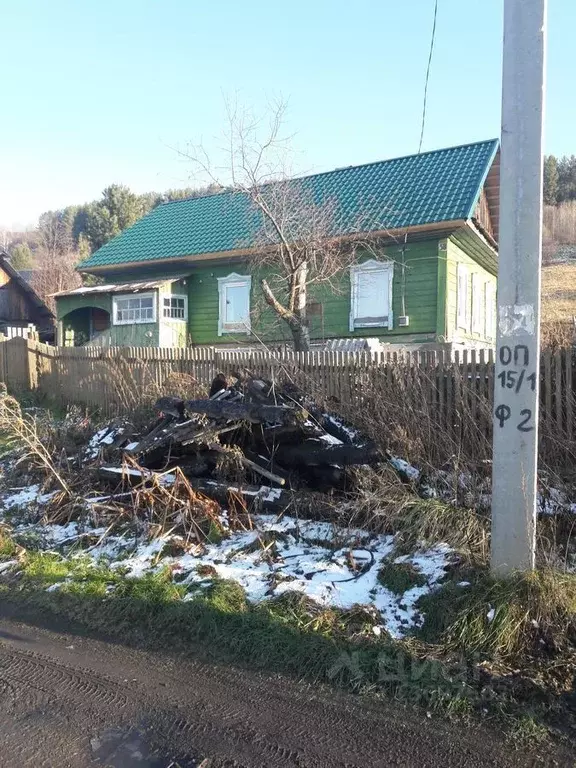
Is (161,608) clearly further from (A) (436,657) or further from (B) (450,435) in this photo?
(B) (450,435)

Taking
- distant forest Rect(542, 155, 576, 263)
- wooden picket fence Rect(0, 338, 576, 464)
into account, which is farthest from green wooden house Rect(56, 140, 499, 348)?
distant forest Rect(542, 155, 576, 263)

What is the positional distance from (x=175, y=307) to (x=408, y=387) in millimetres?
13387

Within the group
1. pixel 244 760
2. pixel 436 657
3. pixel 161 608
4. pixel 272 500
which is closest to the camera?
pixel 244 760

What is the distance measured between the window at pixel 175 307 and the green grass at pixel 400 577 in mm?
15511

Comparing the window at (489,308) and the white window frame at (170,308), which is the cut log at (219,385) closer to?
the white window frame at (170,308)

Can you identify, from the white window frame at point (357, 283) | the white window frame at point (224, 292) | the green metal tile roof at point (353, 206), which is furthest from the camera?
the white window frame at point (224, 292)

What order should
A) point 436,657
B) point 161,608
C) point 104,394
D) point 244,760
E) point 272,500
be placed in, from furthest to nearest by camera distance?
point 104,394, point 272,500, point 161,608, point 436,657, point 244,760

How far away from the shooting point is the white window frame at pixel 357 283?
1661 centimetres

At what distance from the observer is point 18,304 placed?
35.3 m

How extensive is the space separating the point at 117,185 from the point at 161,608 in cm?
4699

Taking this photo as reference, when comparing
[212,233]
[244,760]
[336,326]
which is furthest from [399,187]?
[244,760]

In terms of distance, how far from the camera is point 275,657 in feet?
12.8

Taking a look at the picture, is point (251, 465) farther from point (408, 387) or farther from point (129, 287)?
point (129, 287)

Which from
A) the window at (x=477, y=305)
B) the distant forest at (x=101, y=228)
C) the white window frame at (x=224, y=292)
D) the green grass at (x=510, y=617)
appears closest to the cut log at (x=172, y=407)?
the green grass at (x=510, y=617)
